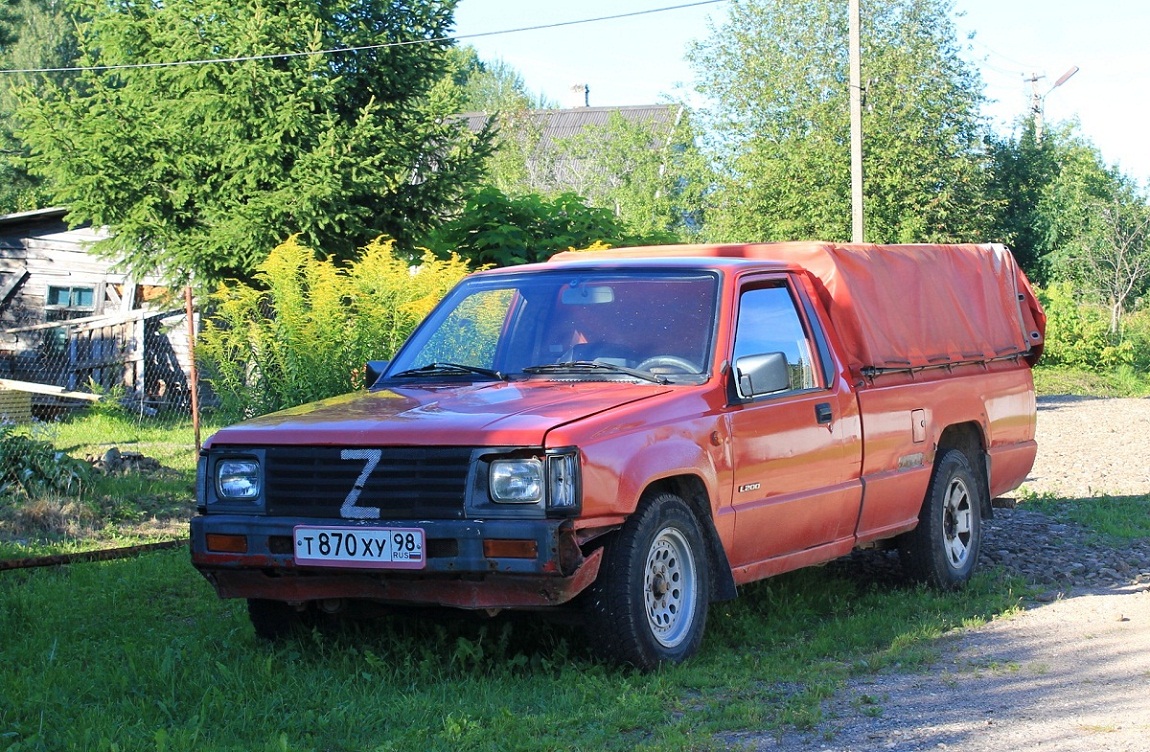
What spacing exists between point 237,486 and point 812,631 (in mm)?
2899

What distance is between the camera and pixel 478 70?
80.8 metres

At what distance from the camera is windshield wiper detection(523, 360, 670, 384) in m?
6.22

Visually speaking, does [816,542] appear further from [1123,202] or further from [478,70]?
[478,70]

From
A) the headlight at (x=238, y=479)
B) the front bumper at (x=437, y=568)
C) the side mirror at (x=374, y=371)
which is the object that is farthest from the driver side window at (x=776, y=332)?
the headlight at (x=238, y=479)

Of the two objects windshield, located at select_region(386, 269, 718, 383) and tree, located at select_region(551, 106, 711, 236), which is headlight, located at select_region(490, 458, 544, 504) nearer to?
windshield, located at select_region(386, 269, 718, 383)

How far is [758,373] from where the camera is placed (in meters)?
6.25

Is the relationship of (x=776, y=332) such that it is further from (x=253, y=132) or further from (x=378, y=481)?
(x=253, y=132)

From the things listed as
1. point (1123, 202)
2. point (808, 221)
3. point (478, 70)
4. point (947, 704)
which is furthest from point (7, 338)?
point (478, 70)

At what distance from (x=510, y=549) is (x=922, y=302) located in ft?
12.7

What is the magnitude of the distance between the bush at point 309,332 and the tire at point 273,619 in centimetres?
417

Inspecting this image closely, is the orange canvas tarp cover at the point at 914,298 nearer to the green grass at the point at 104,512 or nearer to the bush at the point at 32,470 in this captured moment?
the green grass at the point at 104,512

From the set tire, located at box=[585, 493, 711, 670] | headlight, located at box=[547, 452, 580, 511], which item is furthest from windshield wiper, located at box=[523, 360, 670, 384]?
headlight, located at box=[547, 452, 580, 511]

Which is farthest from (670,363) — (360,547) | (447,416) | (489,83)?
(489,83)

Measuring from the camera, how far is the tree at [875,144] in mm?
31359
